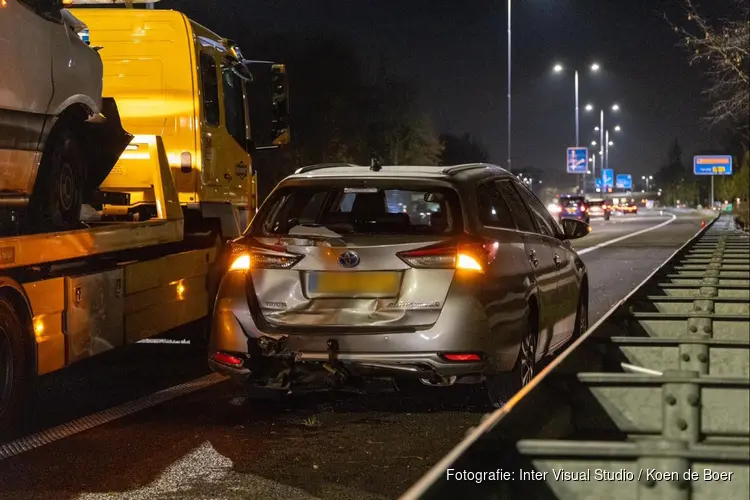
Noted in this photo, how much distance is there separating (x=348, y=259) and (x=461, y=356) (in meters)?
0.89

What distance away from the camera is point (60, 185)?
8.43 metres

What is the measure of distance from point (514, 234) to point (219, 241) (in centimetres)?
410

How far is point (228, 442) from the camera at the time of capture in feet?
22.5

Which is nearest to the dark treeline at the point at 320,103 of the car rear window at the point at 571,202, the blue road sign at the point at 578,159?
the car rear window at the point at 571,202

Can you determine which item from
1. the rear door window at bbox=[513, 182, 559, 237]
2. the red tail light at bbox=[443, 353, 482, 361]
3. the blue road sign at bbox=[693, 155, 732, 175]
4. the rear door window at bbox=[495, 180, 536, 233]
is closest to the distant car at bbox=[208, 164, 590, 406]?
the red tail light at bbox=[443, 353, 482, 361]

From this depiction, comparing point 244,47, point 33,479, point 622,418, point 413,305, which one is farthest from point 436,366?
point 244,47

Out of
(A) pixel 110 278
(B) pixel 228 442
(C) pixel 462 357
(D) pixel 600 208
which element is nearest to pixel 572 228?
(C) pixel 462 357

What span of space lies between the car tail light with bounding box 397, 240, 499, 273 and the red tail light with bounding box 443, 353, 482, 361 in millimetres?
516

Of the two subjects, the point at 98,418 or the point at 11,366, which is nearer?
the point at 11,366

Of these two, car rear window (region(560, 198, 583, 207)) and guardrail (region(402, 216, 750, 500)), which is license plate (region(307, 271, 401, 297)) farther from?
car rear window (region(560, 198, 583, 207))

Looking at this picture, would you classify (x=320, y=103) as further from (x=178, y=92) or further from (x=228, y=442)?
(x=228, y=442)

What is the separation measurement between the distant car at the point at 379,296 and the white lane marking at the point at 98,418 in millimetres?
846

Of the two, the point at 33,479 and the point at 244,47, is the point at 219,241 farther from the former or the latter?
the point at 244,47

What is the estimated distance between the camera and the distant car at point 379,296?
700 cm
